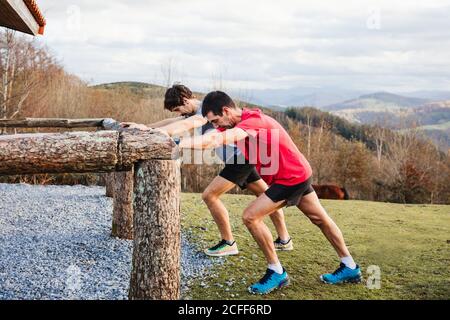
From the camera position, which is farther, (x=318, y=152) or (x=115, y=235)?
(x=318, y=152)

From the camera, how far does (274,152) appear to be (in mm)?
4617

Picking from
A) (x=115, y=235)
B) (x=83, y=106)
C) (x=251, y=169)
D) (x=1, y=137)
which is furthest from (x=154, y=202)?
(x=83, y=106)

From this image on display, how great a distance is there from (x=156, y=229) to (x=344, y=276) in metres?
2.18

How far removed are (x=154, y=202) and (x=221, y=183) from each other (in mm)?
1987

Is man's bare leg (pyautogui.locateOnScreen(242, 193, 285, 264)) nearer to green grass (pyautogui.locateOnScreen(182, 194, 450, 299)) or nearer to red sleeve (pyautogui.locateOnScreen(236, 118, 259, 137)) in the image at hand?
green grass (pyautogui.locateOnScreen(182, 194, 450, 299))

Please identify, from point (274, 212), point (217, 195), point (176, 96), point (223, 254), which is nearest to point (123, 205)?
point (223, 254)

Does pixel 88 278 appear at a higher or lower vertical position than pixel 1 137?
lower

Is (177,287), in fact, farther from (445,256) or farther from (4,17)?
(4,17)

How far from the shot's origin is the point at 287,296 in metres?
4.74

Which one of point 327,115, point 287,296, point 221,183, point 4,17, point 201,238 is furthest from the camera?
point 327,115

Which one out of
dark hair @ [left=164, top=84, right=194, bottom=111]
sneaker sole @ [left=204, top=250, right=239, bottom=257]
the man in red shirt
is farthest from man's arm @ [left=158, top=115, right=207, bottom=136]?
sneaker sole @ [left=204, top=250, right=239, bottom=257]

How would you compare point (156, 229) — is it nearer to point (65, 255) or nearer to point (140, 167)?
point (140, 167)

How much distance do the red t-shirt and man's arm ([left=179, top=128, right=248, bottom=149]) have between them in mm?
263

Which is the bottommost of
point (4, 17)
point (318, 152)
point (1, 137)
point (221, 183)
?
point (318, 152)
